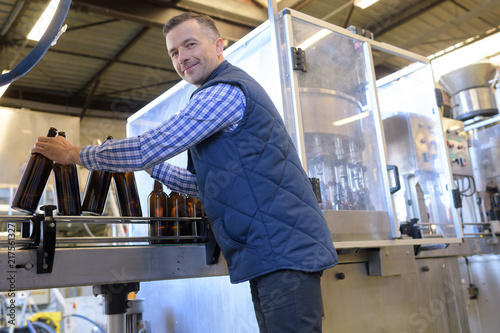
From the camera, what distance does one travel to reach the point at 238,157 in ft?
3.76

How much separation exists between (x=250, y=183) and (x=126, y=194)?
25.3 inches

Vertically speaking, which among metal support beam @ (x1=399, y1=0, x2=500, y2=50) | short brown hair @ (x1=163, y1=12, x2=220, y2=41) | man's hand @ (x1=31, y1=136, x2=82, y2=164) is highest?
metal support beam @ (x1=399, y1=0, x2=500, y2=50)

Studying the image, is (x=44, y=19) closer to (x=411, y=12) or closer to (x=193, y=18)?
(x=193, y=18)

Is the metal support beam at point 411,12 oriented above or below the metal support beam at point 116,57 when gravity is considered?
above

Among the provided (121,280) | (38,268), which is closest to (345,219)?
(121,280)

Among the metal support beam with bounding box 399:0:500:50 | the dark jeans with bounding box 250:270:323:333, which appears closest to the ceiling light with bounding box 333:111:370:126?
the dark jeans with bounding box 250:270:323:333

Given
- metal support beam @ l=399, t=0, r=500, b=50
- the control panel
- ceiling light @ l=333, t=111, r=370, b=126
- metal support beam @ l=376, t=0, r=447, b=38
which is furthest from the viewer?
metal support beam @ l=376, t=0, r=447, b=38

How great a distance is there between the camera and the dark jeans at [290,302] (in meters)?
1.07

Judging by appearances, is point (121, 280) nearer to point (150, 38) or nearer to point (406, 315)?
point (406, 315)

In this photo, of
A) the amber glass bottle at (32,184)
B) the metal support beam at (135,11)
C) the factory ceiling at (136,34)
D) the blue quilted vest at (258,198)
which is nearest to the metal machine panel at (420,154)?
the blue quilted vest at (258,198)

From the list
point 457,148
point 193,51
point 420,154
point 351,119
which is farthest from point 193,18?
point 457,148

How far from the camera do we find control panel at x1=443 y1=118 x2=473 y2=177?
358 centimetres

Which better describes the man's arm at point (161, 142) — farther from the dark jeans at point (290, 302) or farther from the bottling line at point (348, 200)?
the dark jeans at point (290, 302)

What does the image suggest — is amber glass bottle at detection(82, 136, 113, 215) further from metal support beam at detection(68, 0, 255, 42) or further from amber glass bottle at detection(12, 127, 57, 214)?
metal support beam at detection(68, 0, 255, 42)
